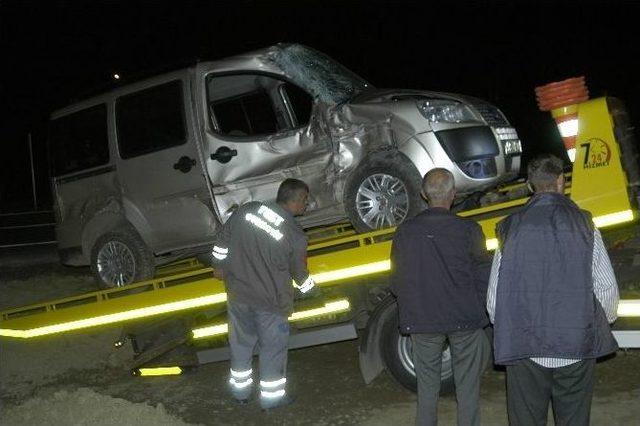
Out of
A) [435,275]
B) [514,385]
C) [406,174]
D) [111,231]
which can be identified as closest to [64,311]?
[111,231]

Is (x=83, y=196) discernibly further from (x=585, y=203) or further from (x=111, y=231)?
(x=585, y=203)

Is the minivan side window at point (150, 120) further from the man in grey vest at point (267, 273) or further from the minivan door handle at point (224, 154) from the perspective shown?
the man in grey vest at point (267, 273)

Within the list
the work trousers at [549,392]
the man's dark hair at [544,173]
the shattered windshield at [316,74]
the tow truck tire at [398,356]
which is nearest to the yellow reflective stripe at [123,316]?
the tow truck tire at [398,356]

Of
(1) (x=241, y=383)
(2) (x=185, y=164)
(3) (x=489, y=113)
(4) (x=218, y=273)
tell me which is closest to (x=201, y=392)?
(1) (x=241, y=383)

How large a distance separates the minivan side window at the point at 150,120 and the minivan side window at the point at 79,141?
23 centimetres

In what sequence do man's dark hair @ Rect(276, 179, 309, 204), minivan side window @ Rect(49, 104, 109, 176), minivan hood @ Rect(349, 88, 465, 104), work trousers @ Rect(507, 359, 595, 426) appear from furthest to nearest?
minivan side window @ Rect(49, 104, 109, 176) < minivan hood @ Rect(349, 88, 465, 104) < man's dark hair @ Rect(276, 179, 309, 204) < work trousers @ Rect(507, 359, 595, 426)

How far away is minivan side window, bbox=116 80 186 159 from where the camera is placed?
6328 millimetres

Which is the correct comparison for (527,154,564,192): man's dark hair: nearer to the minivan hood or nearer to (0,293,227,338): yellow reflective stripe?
the minivan hood

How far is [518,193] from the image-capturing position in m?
5.99

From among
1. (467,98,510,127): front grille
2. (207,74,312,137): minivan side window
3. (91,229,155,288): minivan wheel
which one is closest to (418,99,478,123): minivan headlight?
(467,98,510,127): front grille

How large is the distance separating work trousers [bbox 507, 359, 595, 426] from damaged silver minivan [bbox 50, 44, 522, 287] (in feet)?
7.24

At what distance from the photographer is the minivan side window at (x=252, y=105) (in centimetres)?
639

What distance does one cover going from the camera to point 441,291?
4273 mm

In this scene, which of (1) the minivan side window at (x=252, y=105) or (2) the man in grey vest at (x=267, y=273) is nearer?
(2) the man in grey vest at (x=267, y=273)
